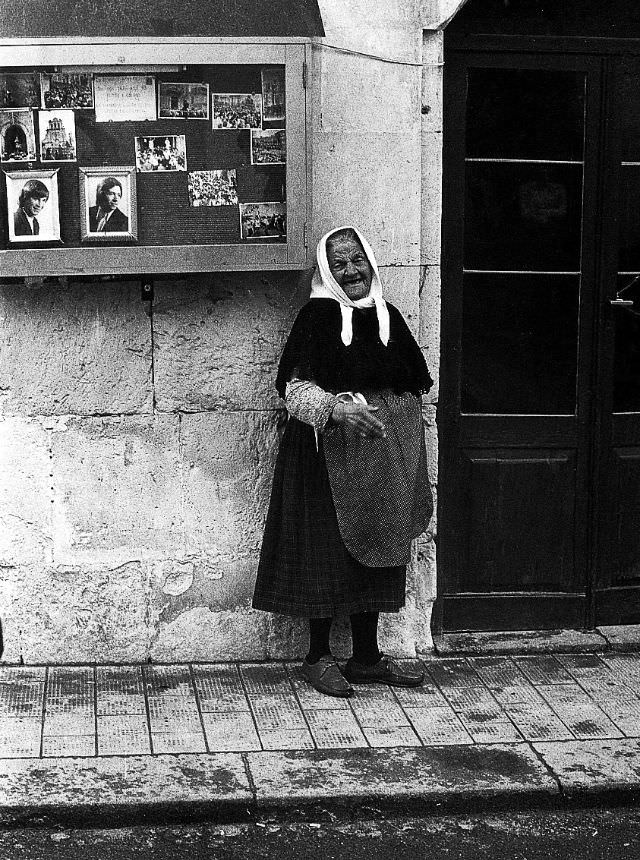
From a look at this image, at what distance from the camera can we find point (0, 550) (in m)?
5.33

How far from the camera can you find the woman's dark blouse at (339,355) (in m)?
5.00

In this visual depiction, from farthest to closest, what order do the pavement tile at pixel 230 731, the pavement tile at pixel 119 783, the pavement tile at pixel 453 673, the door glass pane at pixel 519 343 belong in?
the door glass pane at pixel 519 343 → the pavement tile at pixel 453 673 → the pavement tile at pixel 230 731 → the pavement tile at pixel 119 783

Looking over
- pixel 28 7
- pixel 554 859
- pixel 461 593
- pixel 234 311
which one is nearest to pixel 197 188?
pixel 234 311

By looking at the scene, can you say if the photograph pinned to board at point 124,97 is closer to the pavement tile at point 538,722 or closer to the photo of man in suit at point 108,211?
the photo of man in suit at point 108,211

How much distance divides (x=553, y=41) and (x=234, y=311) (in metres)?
1.81

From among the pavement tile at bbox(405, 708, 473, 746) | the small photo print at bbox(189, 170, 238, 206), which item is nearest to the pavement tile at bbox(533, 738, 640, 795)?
the pavement tile at bbox(405, 708, 473, 746)

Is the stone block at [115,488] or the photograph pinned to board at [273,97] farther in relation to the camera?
the stone block at [115,488]

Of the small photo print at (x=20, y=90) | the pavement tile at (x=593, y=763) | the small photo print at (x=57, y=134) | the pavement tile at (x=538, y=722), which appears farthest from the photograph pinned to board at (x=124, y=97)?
the pavement tile at (x=593, y=763)

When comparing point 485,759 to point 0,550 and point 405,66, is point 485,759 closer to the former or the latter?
point 0,550

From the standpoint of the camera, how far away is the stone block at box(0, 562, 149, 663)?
5.35 metres

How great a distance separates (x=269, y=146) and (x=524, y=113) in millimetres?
1214

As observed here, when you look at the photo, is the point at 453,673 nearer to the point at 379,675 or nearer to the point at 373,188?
the point at 379,675

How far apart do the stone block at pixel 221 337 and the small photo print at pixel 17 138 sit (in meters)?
0.76

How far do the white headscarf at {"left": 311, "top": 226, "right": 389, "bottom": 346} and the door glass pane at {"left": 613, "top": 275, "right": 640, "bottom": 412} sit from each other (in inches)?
50.8
